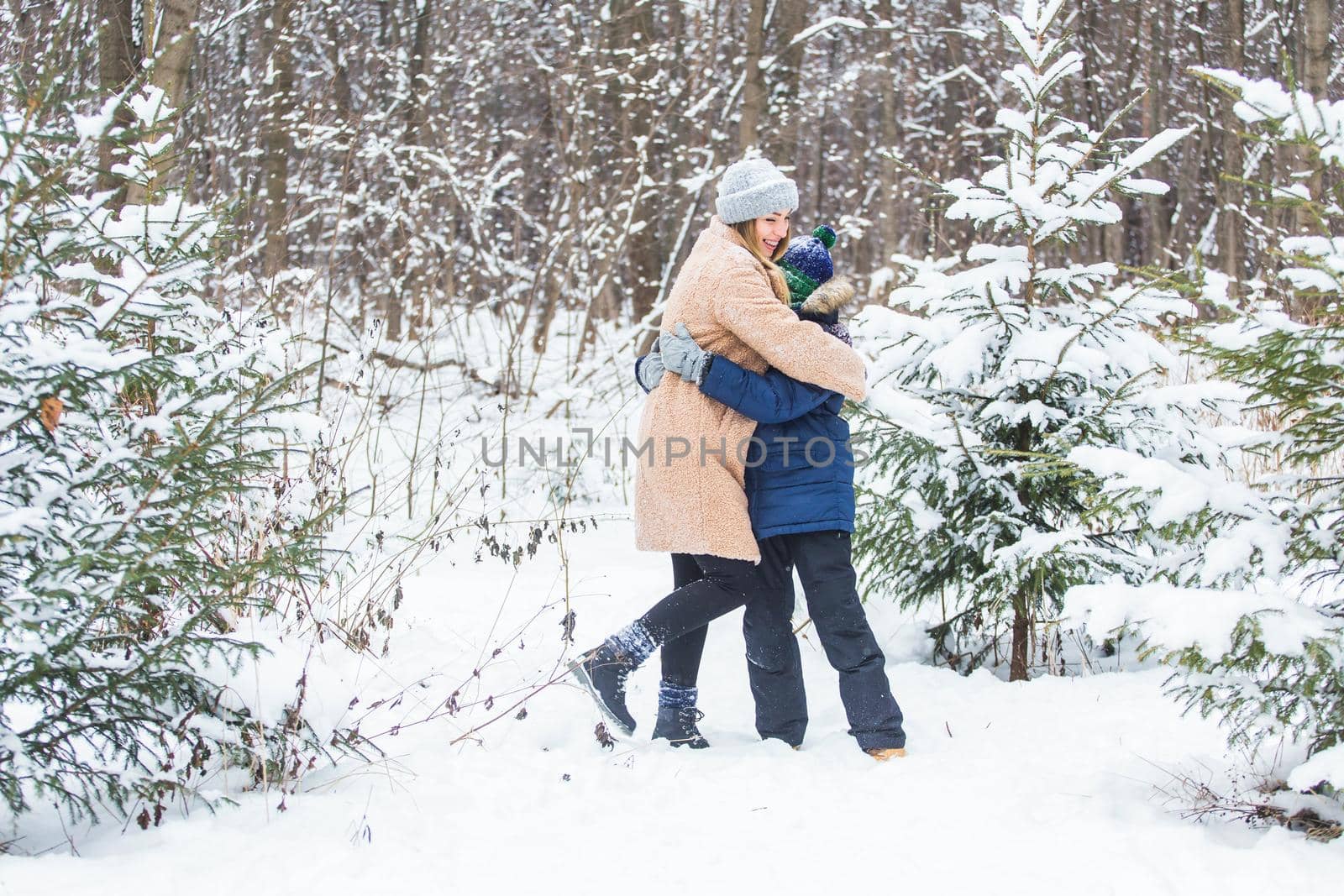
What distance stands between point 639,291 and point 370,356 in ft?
25.5

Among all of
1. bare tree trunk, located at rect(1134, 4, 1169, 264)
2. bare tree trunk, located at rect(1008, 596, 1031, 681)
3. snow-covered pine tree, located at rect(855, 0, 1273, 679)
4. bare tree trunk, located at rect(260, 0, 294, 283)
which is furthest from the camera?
bare tree trunk, located at rect(1134, 4, 1169, 264)

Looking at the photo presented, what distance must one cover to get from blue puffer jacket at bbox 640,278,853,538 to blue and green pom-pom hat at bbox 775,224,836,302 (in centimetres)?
10

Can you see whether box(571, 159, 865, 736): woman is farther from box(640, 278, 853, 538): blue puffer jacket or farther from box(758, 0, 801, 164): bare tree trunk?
box(758, 0, 801, 164): bare tree trunk

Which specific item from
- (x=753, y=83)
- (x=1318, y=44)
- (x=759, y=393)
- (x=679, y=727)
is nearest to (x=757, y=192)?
(x=759, y=393)

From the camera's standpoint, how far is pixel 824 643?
3.07 m

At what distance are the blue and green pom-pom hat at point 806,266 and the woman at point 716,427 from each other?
0.08 metres

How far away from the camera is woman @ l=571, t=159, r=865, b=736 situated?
2.92 m

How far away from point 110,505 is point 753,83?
7.63 metres

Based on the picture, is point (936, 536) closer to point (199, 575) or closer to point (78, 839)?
point (199, 575)

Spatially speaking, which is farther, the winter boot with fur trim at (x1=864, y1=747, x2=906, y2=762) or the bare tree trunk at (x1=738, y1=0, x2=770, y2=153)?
the bare tree trunk at (x1=738, y1=0, x2=770, y2=153)

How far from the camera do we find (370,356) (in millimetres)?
4664

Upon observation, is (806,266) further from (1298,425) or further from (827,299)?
(1298,425)

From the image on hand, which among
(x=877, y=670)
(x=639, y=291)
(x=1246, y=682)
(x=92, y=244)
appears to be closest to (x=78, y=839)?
(x=92, y=244)

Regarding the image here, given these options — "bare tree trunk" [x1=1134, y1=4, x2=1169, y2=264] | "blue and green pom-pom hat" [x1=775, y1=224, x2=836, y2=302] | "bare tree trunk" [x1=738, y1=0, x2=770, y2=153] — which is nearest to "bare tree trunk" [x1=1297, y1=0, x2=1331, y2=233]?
"bare tree trunk" [x1=1134, y1=4, x2=1169, y2=264]
